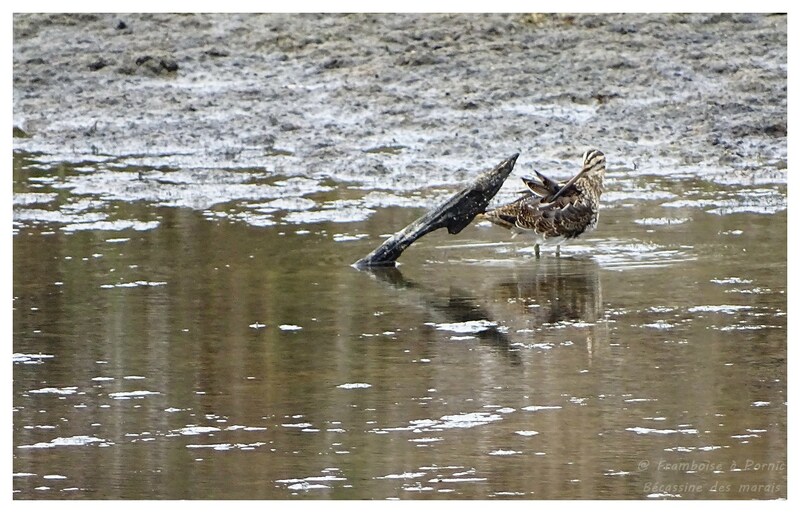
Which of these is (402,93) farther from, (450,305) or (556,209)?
(450,305)

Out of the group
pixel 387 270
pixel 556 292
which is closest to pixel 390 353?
pixel 556 292

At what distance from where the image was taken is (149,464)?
20.8 ft

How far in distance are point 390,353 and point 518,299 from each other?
1583mm

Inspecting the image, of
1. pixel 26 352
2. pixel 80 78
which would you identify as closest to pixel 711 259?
pixel 26 352

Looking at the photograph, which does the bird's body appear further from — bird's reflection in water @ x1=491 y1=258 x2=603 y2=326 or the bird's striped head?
bird's reflection in water @ x1=491 y1=258 x2=603 y2=326

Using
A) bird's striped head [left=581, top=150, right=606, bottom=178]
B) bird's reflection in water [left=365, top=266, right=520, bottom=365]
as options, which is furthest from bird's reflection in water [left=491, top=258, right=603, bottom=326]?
bird's striped head [left=581, top=150, right=606, bottom=178]

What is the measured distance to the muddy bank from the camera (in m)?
14.7

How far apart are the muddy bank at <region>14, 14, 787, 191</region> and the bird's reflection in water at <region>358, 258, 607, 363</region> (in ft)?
11.1

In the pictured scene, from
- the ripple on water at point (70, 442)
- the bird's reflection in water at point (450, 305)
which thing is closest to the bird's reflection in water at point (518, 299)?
the bird's reflection in water at point (450, 305)

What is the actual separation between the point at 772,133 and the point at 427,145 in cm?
337

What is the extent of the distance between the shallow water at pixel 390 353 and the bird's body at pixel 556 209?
7.8 inches

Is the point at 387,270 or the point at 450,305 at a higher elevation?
the point at 387,270

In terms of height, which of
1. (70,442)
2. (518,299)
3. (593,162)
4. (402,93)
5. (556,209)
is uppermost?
(402,93)

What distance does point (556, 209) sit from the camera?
10.8 meters
